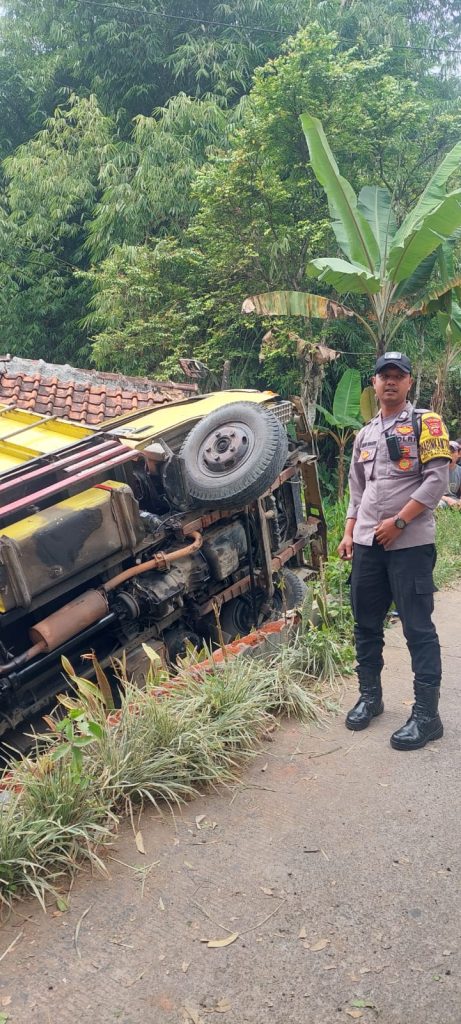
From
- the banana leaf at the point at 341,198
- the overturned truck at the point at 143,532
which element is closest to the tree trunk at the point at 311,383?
the banana leaf at the point at 341,198

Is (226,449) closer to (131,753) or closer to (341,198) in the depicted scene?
(131,753)

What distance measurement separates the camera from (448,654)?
558 cm

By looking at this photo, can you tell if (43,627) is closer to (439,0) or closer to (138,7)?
(138,7)

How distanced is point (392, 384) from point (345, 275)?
5547 mm

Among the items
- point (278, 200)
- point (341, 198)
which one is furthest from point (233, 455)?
point (278, 200)

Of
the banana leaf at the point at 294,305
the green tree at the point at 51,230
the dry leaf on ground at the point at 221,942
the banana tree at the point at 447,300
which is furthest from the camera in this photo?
the green tree at the point at 51,230

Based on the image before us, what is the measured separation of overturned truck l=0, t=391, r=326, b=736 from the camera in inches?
192

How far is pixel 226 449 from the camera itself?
620 centimetres

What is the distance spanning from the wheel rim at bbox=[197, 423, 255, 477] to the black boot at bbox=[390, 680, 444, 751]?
2.69m

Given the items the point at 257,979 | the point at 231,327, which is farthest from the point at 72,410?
the point at 257,979

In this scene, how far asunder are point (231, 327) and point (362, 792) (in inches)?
451

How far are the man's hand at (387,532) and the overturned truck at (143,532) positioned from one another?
4.18 ft

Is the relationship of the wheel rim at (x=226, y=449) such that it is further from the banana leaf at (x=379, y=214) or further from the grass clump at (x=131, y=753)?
the banana leaf at (x=379, y=214)

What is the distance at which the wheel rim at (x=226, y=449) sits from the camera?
6.11 metres
